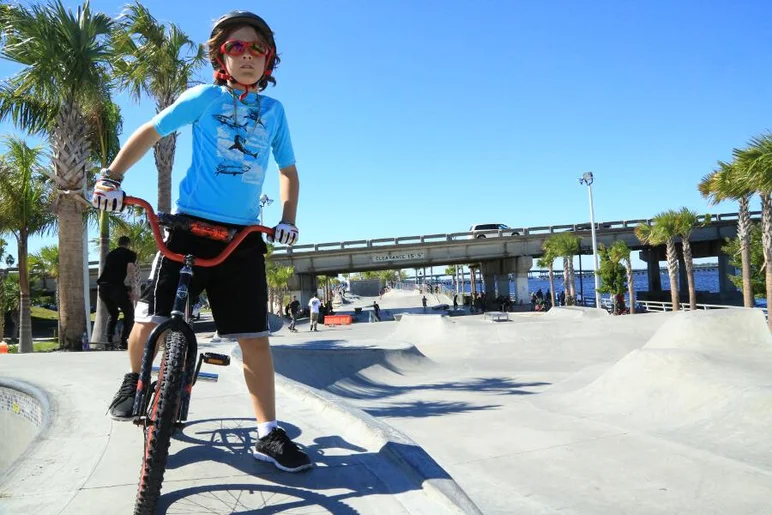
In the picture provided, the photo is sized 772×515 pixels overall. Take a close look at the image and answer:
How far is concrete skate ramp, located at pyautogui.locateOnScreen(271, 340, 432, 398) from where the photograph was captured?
33.8 feet

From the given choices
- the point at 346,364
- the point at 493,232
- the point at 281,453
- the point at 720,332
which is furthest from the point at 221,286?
the point at 493,232

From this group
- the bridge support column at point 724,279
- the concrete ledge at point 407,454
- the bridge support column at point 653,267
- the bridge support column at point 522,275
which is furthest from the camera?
the bridge support column at point 653,267

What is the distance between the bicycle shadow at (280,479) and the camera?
2.23 meters

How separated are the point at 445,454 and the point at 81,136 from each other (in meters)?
12.6

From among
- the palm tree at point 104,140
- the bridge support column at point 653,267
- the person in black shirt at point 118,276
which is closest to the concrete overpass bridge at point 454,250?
the bridge support column at point 653,267

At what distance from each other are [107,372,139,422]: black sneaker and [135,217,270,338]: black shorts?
371 mm

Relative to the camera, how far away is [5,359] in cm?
741

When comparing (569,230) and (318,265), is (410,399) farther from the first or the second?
(569,230)

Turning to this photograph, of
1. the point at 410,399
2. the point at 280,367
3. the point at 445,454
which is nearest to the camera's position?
the point at 445,454

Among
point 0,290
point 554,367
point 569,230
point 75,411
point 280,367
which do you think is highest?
point 569,230

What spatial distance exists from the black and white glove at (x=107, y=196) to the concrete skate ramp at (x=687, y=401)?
5630mm

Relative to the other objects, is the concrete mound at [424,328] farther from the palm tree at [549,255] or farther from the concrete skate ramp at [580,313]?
the palm tree at [549,255]

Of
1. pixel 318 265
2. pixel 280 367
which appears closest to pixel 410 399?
pixel 280 367

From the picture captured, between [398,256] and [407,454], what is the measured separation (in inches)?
1539
